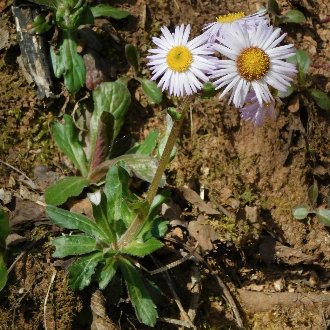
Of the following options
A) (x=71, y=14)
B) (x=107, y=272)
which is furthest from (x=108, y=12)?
(x=107, y=272)

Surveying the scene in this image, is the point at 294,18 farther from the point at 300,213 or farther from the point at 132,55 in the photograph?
the point at 300,213

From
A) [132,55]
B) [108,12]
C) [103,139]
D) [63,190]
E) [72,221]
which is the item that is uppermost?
[108,12]

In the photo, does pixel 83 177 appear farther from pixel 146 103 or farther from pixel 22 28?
pixel 22 28

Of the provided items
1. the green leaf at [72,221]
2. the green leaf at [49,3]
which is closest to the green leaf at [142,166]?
the green leaf at [72,221]

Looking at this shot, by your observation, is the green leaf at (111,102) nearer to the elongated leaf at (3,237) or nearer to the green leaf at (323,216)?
the elongated leaf at (3,237)

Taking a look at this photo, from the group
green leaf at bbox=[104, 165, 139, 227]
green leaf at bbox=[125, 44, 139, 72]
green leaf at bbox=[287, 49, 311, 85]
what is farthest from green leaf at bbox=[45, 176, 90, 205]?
green leaf at bbox=[287, 49, 311, 85]
